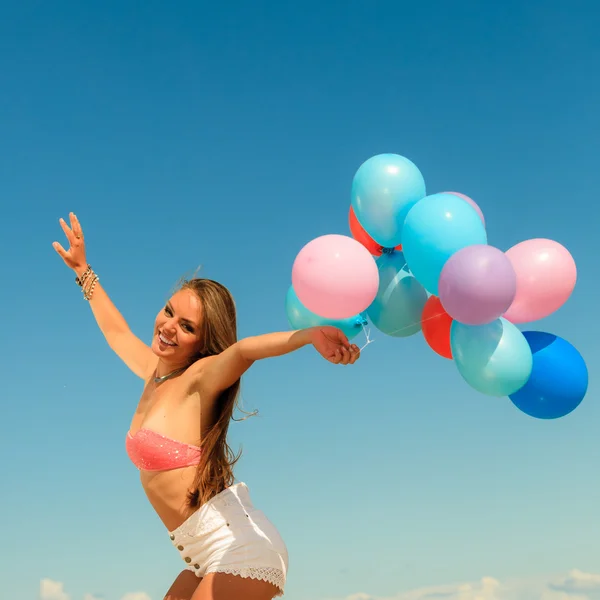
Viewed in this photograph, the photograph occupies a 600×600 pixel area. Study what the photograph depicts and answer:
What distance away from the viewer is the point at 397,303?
16.2 feet

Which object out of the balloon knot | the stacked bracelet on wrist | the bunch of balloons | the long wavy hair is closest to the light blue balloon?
the bunch of balloons

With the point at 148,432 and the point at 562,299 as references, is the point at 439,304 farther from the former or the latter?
the point at 148,432

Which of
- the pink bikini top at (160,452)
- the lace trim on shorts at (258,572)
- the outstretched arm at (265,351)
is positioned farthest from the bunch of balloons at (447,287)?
the lace trim on shorts at (258,572)

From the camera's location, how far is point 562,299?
15.8ft

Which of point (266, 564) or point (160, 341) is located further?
point (160, 341)

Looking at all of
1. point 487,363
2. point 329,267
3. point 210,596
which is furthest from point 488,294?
point 210,596

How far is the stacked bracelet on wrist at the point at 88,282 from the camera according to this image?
588 centimetres

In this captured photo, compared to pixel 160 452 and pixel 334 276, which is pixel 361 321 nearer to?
pixel 334 276

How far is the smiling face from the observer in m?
4.96

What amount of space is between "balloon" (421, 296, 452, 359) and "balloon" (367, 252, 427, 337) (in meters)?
0.06

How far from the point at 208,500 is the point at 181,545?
28 centimetres

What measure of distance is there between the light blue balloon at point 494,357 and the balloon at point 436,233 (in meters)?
0.35

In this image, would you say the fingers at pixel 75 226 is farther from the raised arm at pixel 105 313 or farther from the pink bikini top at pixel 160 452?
the pink bikini top at pixel 160 452

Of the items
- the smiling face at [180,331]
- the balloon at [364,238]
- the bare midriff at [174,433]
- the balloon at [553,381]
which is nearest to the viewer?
the balloon at [553,381]
